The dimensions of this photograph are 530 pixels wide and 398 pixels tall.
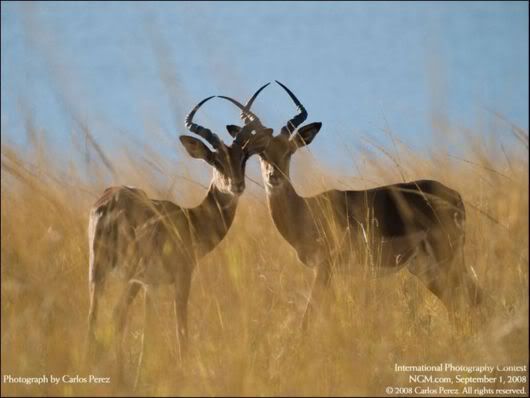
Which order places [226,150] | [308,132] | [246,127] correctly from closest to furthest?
[226,150], [246,127], [308,132]

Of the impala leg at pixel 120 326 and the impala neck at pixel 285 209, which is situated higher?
the impala neck at pixel 285 209

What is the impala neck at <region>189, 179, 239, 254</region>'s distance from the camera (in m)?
5.81

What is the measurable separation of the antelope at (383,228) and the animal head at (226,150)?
0.28m

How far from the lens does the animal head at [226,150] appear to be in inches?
232

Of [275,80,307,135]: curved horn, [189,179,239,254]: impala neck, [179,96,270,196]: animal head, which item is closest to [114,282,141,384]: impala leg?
[189,179,239,254]: impala neck

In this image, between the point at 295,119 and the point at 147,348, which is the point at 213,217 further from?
the point at 147,348

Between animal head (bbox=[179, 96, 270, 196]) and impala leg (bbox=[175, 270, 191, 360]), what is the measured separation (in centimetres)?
102

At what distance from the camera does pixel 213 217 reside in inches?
240

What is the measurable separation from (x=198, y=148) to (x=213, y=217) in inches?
24.1

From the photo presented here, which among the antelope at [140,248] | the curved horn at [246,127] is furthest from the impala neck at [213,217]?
the curved horn at [246,127]

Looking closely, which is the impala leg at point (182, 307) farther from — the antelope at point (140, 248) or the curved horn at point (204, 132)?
the curved horn at point (204, 132)

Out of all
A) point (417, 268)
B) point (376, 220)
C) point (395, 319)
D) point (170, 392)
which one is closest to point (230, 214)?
point (376, 220)

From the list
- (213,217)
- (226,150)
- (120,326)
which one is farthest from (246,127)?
(120,326)

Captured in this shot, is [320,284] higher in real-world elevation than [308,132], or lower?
lower
